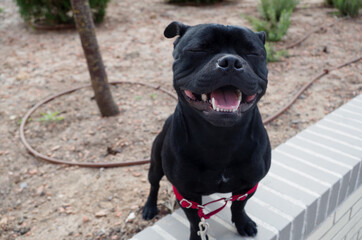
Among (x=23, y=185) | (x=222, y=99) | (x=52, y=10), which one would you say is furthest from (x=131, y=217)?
(x=52, y=10)

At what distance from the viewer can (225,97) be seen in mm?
1275

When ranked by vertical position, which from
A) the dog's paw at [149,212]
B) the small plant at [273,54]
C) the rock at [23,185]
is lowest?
the rock at [23,185]

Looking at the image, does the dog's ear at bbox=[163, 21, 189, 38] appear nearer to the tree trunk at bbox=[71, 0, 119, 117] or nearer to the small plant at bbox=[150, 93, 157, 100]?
the tree trunk at bbox=[71, 0, 119, 117]

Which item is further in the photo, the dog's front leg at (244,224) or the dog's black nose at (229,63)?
the dog's front leg at (244,224)

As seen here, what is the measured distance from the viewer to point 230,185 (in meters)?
1.47

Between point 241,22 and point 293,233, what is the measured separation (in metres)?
5.09

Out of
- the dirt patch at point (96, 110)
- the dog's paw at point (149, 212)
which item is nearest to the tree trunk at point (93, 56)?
the dirt patch at point (96, 110)

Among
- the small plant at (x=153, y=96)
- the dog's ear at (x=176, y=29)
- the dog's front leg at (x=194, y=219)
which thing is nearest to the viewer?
the dog's ear at (x=176, y=29)

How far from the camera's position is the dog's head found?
46.6 inches

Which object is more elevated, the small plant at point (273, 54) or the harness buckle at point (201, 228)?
the harness buckle at point (201, 228)

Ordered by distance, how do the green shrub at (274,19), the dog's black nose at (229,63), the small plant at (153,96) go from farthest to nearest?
1. the green shrub at (274,19)
2. the small plant at (153,96)
3. the dog's black nose at (229,63)

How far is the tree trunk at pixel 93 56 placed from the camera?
308 centimetres

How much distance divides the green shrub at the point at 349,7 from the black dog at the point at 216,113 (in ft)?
19.4

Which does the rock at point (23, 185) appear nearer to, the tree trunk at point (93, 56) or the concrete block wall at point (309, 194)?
the tree trunk at point (93, 56)
